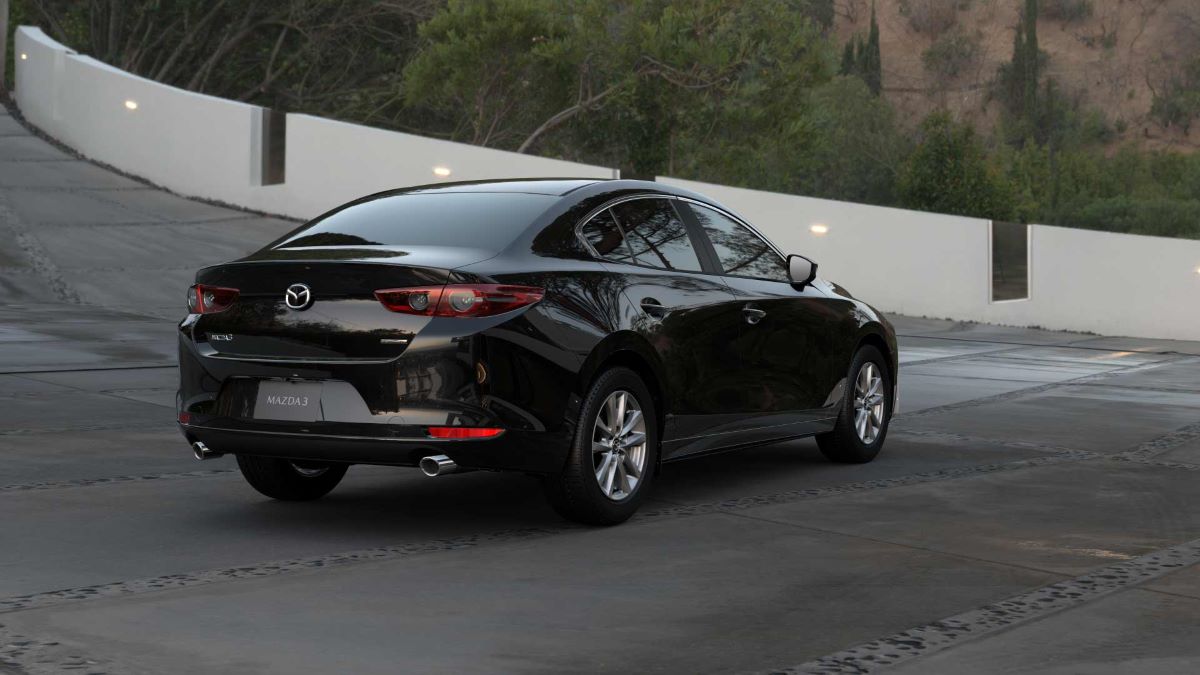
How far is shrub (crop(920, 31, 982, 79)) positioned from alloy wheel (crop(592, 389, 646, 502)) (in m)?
106

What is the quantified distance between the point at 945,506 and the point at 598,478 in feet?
6.26

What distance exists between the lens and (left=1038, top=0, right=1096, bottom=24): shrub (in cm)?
11106

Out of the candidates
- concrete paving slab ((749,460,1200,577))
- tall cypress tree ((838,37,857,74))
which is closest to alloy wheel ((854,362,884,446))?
concrete paving slab ((749,460,1200,577))

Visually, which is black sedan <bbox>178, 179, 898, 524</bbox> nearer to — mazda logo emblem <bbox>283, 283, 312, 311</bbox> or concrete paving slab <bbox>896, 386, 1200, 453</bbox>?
mazda logo emblem <bbox>283, 283, 312, 311</bbox>

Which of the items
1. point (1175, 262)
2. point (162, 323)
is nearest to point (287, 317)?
point (162, 323)

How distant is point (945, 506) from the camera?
8.23 metres

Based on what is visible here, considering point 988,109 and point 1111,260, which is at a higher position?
point 988,109

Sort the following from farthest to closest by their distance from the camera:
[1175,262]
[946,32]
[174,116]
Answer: [946,32] → [174,116] → [1175,262]

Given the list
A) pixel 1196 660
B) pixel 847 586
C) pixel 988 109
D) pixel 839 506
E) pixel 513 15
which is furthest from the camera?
pixel 988 109

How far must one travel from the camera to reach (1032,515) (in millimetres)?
7996

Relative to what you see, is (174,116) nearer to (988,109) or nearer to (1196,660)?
(1196,660)

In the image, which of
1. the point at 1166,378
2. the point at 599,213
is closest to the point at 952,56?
the point at 1166,378

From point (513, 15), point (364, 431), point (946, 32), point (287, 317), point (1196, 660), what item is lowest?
point (1196, 660)

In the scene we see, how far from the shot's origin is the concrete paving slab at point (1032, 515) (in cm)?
711
